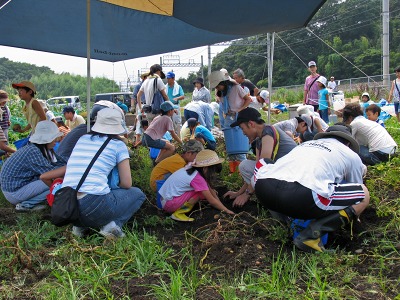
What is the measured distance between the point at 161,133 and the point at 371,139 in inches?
112

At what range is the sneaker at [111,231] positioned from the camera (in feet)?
12.1

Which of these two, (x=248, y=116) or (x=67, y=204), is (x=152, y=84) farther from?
(x=67, y=204)

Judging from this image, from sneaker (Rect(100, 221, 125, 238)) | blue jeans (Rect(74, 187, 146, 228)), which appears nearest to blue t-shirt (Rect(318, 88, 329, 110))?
blue jeans (Rect(74, 187, 146, 228))

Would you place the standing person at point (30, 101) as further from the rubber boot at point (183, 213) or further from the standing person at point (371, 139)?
the standing person at point (371, 139)

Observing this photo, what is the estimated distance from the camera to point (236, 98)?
610 cm

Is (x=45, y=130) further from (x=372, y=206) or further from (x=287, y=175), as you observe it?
(x=372, y=206)

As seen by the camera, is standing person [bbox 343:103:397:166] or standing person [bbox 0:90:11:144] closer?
standing person [bbox 343:103:397:166]

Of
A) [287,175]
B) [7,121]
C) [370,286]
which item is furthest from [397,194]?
[7,121]

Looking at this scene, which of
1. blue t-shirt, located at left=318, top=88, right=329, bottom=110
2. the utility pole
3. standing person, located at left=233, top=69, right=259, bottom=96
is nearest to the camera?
standing person, located at left=233, top=69, right=259, bottom=96

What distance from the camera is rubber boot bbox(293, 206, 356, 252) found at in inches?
128

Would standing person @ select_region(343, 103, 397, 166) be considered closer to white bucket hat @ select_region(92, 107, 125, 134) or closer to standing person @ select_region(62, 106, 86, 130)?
white bucket hat @ select_region(92, 107, 125, 134)

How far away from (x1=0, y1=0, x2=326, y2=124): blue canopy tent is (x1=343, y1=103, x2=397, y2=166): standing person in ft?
4.53

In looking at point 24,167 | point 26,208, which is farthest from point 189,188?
point 26,208

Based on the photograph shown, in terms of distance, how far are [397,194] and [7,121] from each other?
637 cm
